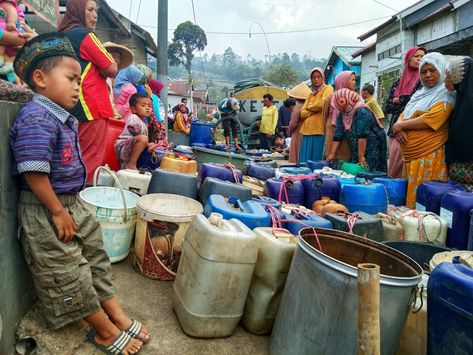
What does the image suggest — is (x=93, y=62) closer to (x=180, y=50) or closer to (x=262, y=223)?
(x=262, y=223)

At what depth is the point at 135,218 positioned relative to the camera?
9.87 feet

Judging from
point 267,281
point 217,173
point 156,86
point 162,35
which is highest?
point 162,35

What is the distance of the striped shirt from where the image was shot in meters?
1.76

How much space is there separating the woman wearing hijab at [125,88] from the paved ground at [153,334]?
381 centimetres

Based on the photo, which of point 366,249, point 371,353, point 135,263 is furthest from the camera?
point 135,263

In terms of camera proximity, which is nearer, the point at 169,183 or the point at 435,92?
the point at 169,183

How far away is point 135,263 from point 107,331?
3.04ft

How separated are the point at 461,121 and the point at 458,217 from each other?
47.3 inches

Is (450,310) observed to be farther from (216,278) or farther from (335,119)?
(335,119)

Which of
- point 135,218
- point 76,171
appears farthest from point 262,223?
point 76,171

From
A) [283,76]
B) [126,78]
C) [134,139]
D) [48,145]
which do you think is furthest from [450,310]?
[283,76]

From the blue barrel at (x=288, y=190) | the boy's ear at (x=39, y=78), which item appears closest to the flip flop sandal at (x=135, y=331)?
the boy's ear at (x=39, y=78)

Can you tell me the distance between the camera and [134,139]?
432 cm

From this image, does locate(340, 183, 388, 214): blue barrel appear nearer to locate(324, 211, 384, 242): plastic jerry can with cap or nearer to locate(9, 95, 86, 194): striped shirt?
locate(324, 211, 384, 242): plastic jerry can with cap
